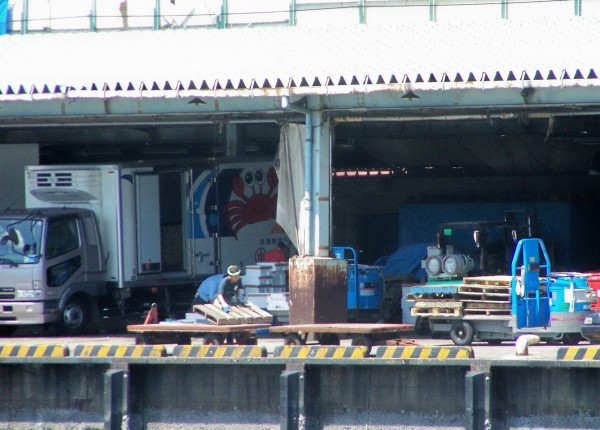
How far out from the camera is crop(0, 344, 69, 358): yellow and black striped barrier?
1520cm

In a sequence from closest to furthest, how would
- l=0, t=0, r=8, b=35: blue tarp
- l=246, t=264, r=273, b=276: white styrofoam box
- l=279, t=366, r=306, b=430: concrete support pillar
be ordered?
l=279, t=366, r=306, b=430: concrete support pillar
l=246, t=264, r=273, b=276: white styrofoam box
l=0, t=0, r=8, b=35: blue tarp

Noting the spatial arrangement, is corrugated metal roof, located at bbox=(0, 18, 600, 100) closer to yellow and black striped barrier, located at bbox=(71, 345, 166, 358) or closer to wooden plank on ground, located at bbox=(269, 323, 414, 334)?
wooden plank on ground, located at bbox=(269, 323, 414, 334)

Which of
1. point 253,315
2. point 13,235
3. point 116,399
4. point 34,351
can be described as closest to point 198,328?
point 253,315

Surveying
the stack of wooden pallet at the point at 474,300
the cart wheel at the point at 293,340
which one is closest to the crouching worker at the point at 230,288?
the cart wheel at the point at 293,340

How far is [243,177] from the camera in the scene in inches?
950

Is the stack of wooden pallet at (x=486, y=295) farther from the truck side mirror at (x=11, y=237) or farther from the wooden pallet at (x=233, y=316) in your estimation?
the truck side mirror at (x=11, y=237)

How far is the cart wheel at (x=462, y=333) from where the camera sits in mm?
18609

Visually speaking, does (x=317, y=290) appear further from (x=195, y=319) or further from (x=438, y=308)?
(x=195, y=319)

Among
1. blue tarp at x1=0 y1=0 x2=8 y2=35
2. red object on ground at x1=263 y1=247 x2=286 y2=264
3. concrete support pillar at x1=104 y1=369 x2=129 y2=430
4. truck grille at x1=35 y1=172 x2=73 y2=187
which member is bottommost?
concrete support pillar at x1=104 y1=369 x2=129 y2=430

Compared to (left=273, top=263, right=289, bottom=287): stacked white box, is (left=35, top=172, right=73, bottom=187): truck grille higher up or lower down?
higher up

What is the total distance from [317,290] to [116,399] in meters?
4.94

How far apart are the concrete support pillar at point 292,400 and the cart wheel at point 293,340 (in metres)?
3.10

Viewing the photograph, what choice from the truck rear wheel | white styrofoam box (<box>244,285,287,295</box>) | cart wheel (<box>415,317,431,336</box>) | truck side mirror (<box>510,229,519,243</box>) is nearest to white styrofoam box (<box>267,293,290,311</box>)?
white styrofoam box (<box>244,285,287,295</box>)

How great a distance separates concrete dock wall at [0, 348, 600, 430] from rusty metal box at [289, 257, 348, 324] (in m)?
4.13
